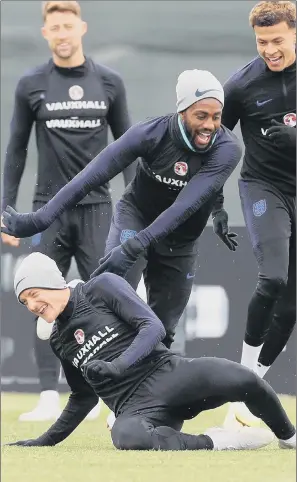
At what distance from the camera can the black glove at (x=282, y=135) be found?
7199mm

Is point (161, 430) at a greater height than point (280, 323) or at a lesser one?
lesser

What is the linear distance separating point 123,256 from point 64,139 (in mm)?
1964

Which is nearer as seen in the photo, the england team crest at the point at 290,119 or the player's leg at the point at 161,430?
A: the player's leg at the point at 161,430

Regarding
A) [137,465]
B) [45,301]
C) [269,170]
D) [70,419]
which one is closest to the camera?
[137,465]

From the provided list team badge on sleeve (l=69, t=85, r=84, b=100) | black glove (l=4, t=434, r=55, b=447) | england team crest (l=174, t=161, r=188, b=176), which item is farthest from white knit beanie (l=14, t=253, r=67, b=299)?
team badge on sleeve (l=69, t=85, r=84, b=100)

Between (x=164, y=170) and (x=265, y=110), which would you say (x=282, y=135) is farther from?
(x=164, y=170)

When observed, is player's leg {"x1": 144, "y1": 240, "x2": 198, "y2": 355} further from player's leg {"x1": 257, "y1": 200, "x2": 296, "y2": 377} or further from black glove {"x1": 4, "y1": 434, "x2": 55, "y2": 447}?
black glove {"x1": 4, "y1": 434, "x2": 55, "y2": 447}

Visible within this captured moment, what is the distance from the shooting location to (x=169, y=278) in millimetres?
7324

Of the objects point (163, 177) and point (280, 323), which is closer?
point (163, 177)

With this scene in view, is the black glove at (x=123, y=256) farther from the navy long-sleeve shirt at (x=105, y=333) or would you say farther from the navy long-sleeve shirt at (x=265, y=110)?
the navy long-sleeve shirt at (x=265, y=110)

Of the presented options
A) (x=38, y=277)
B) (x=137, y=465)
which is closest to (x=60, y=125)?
(x=38, y=277)

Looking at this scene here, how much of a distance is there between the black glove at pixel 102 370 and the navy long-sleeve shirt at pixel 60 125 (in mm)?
2486

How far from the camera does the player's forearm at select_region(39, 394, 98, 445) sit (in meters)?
6.57

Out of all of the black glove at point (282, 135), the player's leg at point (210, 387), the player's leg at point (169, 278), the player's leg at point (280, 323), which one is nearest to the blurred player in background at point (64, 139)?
the player's leg at point (169, 278)
